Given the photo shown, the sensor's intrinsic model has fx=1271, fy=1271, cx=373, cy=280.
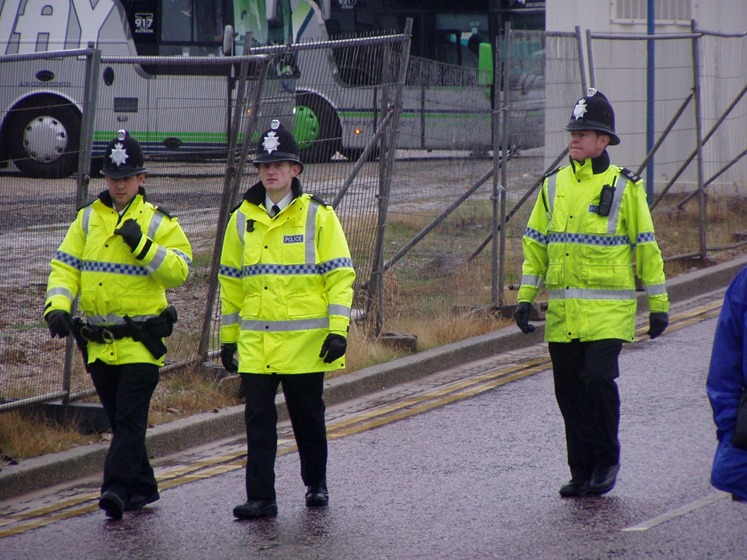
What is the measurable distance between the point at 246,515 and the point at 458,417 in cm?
251

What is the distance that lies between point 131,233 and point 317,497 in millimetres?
1595

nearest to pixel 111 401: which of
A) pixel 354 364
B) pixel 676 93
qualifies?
pixel 354 364

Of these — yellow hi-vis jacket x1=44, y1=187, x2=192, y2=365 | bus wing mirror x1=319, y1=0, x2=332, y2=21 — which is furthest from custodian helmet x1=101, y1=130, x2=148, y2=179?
bus wing mirror x1=319, y1=0, x2=332, y2=21

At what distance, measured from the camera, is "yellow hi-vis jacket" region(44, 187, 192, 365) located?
20.6ft

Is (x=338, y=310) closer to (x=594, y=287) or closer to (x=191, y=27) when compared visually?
(x=594, y=287)

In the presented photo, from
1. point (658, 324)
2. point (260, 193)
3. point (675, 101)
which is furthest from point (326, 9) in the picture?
point (658, 324)

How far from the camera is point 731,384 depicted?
4047mm

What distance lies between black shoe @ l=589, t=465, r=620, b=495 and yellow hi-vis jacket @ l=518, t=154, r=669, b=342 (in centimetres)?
67

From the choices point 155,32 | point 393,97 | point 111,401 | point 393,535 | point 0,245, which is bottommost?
point 393,535

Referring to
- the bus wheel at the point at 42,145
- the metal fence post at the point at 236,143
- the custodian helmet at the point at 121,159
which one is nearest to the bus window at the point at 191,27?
the metal fence post at the point at 236,143

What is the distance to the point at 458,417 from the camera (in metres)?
8.30

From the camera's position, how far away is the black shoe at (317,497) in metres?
6.33

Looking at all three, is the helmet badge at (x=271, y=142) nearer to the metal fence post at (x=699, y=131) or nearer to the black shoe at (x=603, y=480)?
the black shoe at (x=603, y=480)

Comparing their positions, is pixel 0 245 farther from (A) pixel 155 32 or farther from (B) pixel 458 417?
(A) pixel 155 32
